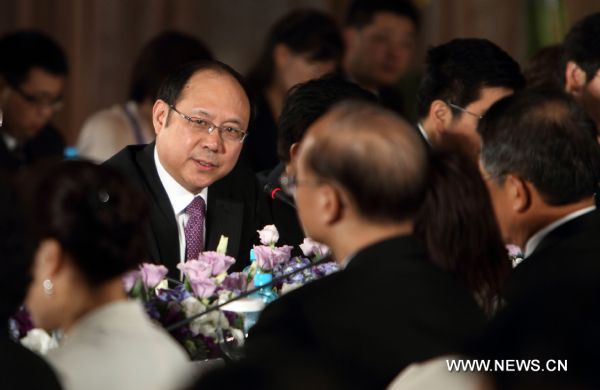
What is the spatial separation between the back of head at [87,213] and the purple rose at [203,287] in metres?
0.81

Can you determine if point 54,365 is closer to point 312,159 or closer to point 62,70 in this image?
point 312,159

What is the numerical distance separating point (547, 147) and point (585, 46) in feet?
4.92

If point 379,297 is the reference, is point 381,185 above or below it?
above

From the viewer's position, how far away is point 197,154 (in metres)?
3.97

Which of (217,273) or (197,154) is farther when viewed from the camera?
(197,154)

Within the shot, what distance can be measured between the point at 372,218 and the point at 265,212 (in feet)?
5.97

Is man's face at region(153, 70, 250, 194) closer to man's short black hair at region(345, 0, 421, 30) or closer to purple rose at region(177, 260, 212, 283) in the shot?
purple rose at region(177, 260, 212, 283)

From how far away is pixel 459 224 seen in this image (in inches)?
115

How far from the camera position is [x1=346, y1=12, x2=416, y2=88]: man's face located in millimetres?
6473

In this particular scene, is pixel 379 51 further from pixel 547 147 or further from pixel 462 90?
pixel 547 147

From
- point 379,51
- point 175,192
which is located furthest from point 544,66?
point 175,192

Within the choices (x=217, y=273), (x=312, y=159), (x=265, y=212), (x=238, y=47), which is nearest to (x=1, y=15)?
(x=238, y=47)

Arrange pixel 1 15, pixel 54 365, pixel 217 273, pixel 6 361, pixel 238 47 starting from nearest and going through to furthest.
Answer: pixel 6 361
pixel 54 365
pixel 217 273
pixel 1 15
pixel 238 47

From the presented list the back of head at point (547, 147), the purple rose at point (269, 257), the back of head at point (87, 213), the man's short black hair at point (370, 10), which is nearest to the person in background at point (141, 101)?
the man's short black hair at point (370, 10)
